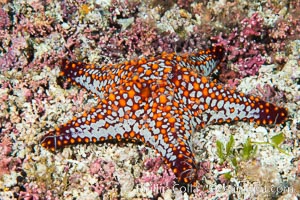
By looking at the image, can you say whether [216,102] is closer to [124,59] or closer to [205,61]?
[205,61]

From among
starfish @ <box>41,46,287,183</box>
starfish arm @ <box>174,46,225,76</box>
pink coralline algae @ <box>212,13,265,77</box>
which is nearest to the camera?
starfish @ <box>41,46,287,183</box>

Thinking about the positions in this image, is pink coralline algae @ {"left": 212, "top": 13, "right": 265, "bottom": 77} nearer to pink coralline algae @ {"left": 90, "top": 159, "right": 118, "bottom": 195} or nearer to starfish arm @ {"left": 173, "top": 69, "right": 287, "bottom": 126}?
starfish arm @ {"left": 173, "top": 69, "right": 287, "bottom": 126}

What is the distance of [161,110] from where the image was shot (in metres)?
5.32

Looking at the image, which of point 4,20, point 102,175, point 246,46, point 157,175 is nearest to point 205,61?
point 246,46

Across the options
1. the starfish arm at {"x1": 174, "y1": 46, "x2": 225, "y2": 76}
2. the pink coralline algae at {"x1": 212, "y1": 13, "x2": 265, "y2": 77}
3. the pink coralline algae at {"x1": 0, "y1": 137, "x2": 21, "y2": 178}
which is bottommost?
the pink coralline algae at {"x1": 0, "y1": 137, "x2": 21, "y2": 178}

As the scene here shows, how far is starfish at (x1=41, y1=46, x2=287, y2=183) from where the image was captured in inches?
207

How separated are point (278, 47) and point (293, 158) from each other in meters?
2.28

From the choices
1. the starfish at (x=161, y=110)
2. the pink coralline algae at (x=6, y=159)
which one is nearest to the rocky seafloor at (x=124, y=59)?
the pink coralline algae at (x=6, y=159)

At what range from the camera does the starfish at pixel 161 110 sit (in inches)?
207

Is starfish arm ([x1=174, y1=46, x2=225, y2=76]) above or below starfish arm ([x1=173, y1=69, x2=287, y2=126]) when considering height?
above

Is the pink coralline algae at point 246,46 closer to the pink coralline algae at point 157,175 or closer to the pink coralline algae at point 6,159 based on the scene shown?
the pink coralline algae at point 157,175

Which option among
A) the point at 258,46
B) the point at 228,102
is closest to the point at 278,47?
the point at 258,46

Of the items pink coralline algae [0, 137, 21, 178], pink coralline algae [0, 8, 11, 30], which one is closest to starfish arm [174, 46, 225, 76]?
pink coralline algae [0, 137, 21, 178]

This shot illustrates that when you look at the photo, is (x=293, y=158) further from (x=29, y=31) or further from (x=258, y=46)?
(x=29, y=31)
